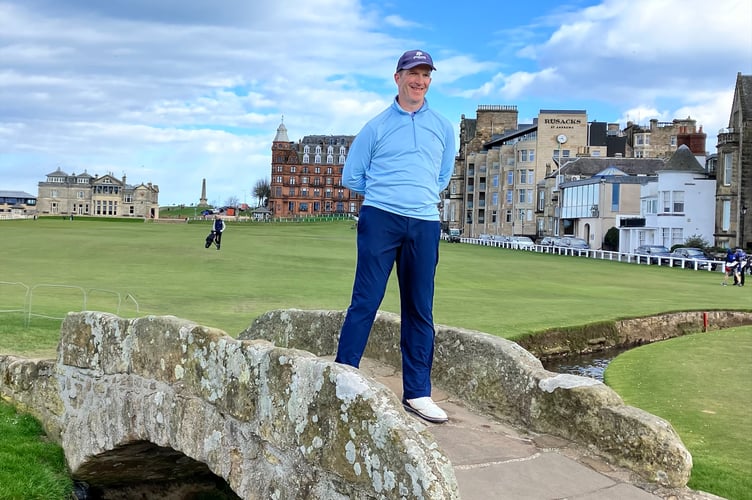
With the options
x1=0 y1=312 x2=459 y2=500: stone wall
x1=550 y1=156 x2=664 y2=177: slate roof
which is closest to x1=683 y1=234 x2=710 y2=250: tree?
x1=550 y1=156 x2=664 y2=177: slate roof

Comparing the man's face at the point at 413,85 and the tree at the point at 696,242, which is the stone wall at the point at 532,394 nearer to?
the man's face at the point at 413,85

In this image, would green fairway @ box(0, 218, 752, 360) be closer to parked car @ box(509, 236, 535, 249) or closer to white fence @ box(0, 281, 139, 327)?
white fence @ box(0, 281, 139, 327)

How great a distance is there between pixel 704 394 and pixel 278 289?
16899 millimetres

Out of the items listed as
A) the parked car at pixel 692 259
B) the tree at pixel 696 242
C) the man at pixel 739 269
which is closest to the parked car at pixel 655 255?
the parked car at pixel 692 259

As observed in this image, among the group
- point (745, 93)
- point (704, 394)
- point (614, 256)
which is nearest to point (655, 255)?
point (614, 256)

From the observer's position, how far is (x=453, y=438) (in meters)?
6.07

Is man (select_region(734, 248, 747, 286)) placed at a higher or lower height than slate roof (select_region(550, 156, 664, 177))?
lower

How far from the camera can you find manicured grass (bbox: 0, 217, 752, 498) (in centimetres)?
1845

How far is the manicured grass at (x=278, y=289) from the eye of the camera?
18453mm

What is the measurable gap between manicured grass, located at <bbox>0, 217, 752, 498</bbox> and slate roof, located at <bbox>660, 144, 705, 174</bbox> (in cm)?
2491

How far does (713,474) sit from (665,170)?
68262 mm

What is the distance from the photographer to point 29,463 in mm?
8492

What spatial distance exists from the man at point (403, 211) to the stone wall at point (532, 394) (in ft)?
2.51

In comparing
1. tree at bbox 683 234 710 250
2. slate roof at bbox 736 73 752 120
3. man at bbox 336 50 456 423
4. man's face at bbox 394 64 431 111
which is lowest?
tree at bbox 683 234 710 250
